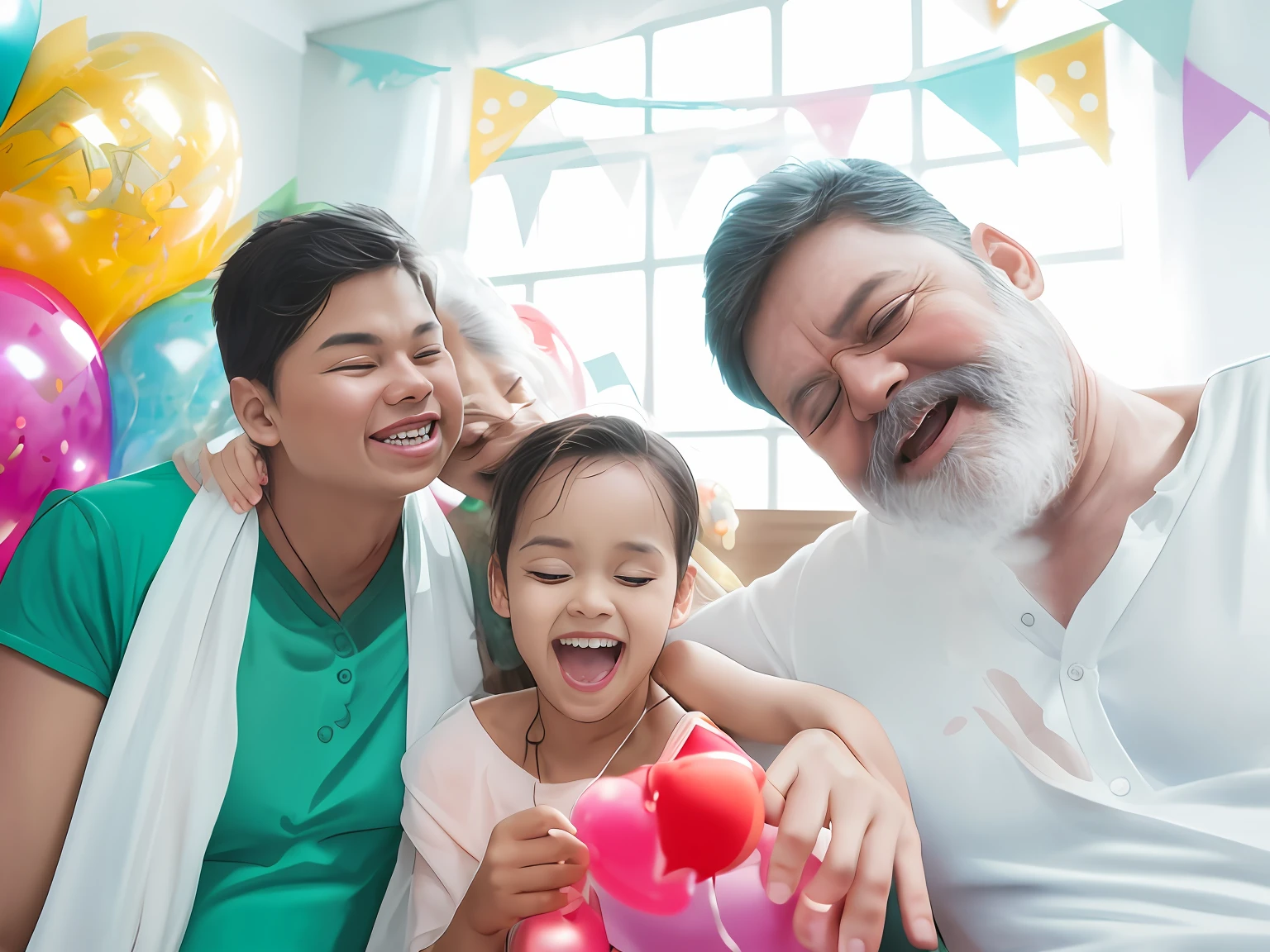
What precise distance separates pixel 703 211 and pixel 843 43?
31cm

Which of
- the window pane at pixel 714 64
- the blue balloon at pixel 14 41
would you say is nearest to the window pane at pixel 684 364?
the window pane at pixel 714 64

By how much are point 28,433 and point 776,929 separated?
42.4 inches

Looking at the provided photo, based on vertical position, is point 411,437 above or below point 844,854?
above

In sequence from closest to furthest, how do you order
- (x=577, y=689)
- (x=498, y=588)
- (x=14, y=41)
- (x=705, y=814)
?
(x=705, y=814) → (x=577, y=689) → (x=498, y=588) → (x=14, y=41)

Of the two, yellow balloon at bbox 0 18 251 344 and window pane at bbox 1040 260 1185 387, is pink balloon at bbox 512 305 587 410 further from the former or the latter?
window pane at bbox 1040 260 1185 387

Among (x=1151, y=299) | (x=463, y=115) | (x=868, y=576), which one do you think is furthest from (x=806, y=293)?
(x=463, y=115)

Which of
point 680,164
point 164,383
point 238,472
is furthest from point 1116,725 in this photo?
point 164,383

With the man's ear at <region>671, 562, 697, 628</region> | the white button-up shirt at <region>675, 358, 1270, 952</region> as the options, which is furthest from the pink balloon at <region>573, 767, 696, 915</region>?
the white button-up shirt at <region>675, 358, 1270, 952</region>

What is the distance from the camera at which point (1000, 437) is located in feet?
2.99

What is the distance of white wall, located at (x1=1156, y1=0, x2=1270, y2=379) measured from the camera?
3.40 ft

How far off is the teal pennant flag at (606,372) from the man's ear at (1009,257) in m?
0.54

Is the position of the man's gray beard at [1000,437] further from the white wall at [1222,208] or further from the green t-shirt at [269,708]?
the green t-shirt at [269,708]

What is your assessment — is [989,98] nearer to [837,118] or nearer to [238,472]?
[837,118]

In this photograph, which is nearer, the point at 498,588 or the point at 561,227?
the point at 498,588
